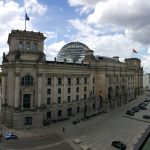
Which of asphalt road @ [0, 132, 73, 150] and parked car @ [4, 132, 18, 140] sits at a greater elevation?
parked car @ [4, 132, 18, 140]

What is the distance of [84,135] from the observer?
211ft

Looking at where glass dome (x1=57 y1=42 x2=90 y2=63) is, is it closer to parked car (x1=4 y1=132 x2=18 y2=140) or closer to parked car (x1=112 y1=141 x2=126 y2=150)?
parked car (x1=4 y1=132 x2=18 y2=140)

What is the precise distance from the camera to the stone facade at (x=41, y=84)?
7281 centimetres

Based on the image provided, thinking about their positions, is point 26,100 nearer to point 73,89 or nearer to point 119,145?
point 73,89

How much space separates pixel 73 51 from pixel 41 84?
226ft

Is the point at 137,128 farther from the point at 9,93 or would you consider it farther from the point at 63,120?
the point at 9,93

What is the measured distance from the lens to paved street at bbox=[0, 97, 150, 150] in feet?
183

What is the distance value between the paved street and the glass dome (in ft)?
199

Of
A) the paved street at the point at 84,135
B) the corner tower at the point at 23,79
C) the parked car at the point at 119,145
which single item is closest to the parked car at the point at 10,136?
the paved street at the point at 84,135

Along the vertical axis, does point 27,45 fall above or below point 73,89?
above

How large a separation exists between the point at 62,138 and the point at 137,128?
2328 centimetres

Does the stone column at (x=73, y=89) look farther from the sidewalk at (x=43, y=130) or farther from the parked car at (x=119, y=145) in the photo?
the parked car at (x=119, y=145)

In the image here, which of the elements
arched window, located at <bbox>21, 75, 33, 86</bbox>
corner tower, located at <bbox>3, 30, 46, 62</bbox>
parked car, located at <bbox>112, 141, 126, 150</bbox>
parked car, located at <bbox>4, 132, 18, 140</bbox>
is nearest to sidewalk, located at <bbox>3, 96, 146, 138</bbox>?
parked car, located at <bbox>4, 132, 18, 140</bbox>

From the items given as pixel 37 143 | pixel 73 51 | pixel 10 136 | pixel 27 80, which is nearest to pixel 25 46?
pixel 27 80
